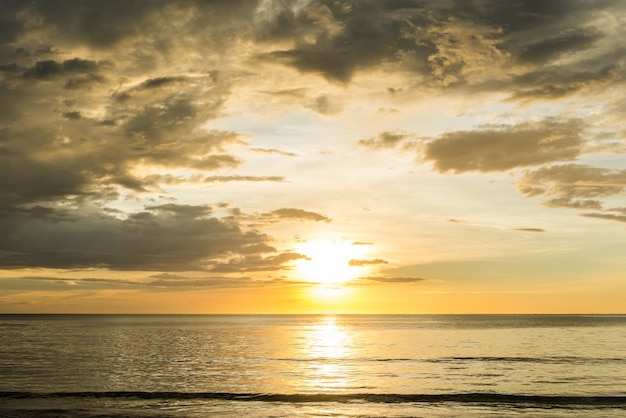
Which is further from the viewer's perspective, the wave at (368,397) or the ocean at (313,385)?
the wave at (368,397)

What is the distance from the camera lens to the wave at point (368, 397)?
4078 cm

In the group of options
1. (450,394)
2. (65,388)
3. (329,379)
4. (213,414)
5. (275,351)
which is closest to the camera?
(213,414)

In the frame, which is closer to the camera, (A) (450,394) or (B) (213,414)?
(B) (213,414)

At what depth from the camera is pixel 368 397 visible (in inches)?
1663

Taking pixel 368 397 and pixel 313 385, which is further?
pixel 313 385

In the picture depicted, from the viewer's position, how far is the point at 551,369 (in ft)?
197

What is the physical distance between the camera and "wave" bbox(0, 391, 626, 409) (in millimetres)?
40781

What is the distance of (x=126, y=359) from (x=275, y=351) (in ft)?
76.4

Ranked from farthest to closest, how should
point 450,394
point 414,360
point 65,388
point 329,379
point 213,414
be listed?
point 414,360, point 329,379, point 65,388, point 450,394, point 213,414

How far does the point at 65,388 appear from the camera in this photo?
46.8 meters

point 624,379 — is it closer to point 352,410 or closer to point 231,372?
point 352,410

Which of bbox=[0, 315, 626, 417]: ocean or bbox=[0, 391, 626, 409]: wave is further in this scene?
bbox=[0, 391, 626, 409]: wave

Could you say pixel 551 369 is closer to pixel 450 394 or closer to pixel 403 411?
pixel 450 394

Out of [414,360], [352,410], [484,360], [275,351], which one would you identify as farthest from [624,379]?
[275,351]
